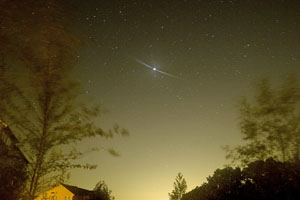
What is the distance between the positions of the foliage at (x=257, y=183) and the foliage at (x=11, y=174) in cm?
1116

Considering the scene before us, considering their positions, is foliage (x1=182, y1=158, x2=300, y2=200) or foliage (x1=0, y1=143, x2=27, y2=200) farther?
foliage (x1=182, y1=158, x2=300, y2=200)

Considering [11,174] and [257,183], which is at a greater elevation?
[257,183]

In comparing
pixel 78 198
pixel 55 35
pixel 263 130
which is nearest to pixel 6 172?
pixel 55 35

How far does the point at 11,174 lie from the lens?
6344mm

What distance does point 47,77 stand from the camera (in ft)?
20.4

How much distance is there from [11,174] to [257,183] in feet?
54.5

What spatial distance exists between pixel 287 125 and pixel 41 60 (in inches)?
427

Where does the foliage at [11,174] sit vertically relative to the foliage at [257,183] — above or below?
below

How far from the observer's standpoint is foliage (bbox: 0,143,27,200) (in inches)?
243

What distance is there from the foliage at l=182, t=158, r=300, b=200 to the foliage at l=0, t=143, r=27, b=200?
11.2m

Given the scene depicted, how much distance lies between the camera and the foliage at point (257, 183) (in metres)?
12.4

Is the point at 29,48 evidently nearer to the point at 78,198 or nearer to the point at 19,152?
the point at 19,152

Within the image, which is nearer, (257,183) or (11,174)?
(11,174)

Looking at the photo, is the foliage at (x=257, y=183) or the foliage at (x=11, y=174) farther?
the foliage at (x=257, y=183)
